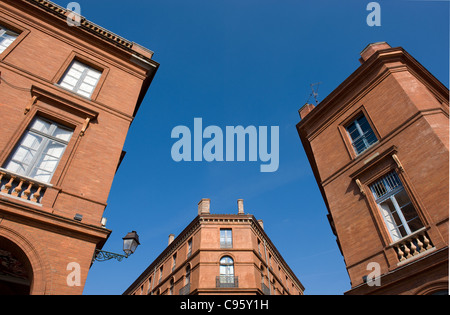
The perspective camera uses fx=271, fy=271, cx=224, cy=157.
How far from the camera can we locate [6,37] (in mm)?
8867

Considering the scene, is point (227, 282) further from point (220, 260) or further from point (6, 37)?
point (6, 37)

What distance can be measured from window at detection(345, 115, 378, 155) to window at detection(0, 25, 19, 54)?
41.2 ft

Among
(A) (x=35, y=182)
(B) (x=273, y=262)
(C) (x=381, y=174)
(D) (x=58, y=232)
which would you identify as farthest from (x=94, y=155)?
(B) (x=273, y=262)

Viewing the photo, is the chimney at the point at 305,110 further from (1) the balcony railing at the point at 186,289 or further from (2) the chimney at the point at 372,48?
(1) the balcony railing at the point at 186,289

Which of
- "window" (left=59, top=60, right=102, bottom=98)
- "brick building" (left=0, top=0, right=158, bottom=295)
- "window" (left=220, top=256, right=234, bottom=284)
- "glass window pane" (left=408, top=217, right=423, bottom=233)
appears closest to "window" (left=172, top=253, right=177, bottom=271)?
"window" (left=220, top=256, right=234, bottom=284)

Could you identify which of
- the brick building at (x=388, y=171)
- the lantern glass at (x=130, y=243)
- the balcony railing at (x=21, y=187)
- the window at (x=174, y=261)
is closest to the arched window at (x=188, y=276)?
the window at (x=174, y=261)

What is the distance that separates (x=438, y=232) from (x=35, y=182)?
9.95 meters

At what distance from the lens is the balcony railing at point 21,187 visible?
19.6 feet

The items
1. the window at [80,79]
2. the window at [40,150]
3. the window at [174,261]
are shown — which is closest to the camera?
the window at [40,150]

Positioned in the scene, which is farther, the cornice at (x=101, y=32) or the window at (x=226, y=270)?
the window at (x=226, y=270)

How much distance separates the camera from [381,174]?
887cm

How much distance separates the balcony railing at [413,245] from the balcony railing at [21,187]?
926cm

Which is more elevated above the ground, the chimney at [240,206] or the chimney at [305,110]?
the chimney at [240,206]

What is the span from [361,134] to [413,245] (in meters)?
4.62
